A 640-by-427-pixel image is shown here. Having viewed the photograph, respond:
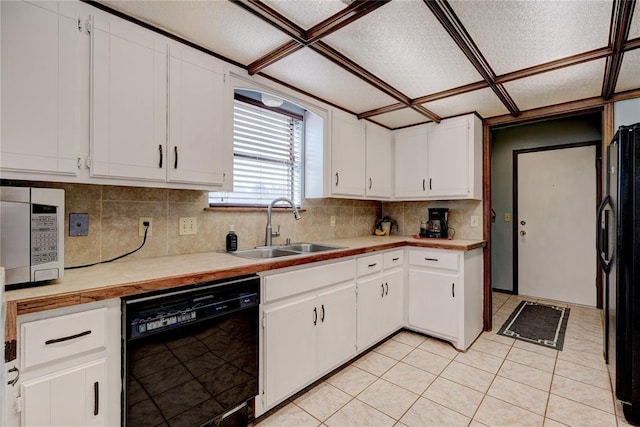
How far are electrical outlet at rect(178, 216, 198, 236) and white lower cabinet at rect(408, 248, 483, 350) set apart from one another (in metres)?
1.96

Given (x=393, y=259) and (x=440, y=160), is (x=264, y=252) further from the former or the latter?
(x=440, y=160)

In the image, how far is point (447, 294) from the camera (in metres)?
2.70

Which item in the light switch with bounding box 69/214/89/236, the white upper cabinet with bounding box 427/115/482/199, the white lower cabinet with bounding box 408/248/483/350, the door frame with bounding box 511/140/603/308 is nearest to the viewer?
the light switch with bounding box 69/214/89/236

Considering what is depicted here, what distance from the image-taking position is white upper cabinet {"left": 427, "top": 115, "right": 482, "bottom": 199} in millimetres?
2908

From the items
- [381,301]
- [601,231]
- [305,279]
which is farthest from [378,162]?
[601,231]

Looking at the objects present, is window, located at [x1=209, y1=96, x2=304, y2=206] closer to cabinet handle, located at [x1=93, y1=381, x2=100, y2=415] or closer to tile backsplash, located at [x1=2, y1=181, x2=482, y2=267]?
tile backsplash, located at [x1=2, y1=181, x2=482, y2=267]

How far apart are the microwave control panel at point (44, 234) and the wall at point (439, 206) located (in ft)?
10.6

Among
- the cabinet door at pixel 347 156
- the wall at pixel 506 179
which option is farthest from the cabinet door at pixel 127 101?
the wall at pixel 506 179

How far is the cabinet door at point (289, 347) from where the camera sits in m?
1.74

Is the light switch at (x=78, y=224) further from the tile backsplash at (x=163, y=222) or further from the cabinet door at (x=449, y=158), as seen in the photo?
the cabinet door at (x=449, y=158)

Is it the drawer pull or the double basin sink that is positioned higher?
the double basin sink

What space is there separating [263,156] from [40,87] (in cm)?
148

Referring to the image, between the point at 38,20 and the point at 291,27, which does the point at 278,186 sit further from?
the point at 38,20

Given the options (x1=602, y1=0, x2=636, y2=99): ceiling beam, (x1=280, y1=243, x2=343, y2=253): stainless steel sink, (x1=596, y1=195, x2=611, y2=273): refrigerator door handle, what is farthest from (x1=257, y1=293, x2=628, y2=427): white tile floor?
(x1=602, y1=0, x2=636, y2=99): ceiling beam
